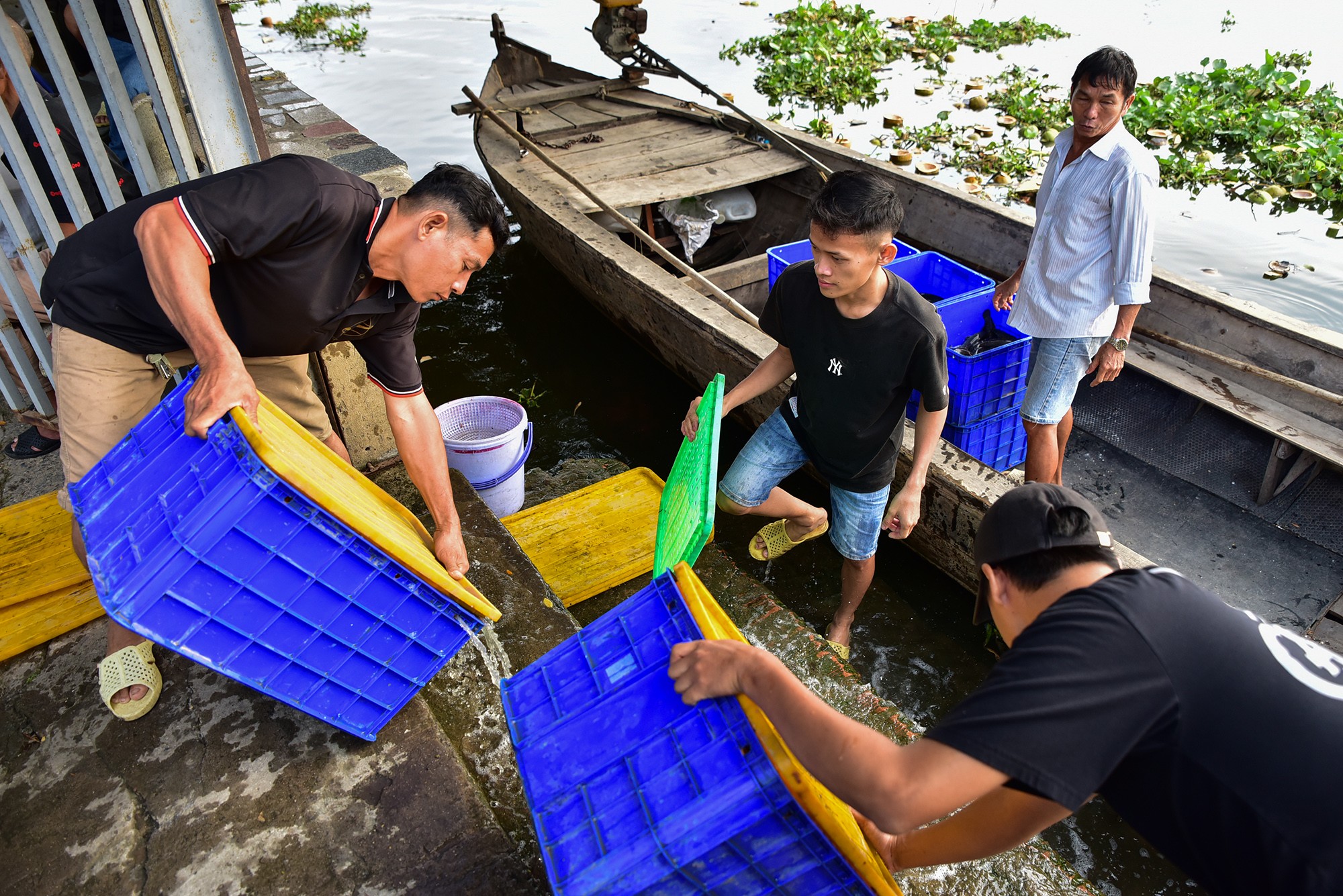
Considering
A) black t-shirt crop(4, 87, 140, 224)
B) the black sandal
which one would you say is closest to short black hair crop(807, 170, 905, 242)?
black t-shirt crop(4, 87, 140, 224)

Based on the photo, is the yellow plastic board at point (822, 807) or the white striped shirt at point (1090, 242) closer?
the yellow plastic board at point (822, 807)

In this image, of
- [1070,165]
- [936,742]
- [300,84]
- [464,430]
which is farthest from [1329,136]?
[300,84]

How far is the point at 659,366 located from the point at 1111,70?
145 inches

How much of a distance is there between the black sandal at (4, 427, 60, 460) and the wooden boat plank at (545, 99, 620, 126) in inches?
211

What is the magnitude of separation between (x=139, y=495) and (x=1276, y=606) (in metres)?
4.54

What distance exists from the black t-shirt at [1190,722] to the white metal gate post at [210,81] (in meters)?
3.01

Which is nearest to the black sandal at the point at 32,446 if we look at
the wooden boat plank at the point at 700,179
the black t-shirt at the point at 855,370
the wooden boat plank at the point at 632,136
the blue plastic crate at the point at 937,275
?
the black t-shirt at the point at 855,370

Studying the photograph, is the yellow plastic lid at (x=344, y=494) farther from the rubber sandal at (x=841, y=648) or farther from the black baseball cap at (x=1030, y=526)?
the rubber sandal at (x=841, y=648)

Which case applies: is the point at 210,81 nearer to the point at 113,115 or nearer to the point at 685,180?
the point at 113,115

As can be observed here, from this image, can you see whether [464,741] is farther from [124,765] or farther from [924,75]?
[924,75]

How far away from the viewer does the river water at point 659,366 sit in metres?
3.82

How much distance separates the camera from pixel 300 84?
1244 cm

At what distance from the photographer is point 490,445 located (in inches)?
136

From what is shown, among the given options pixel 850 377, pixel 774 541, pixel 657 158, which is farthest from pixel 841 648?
pixel 657 158
